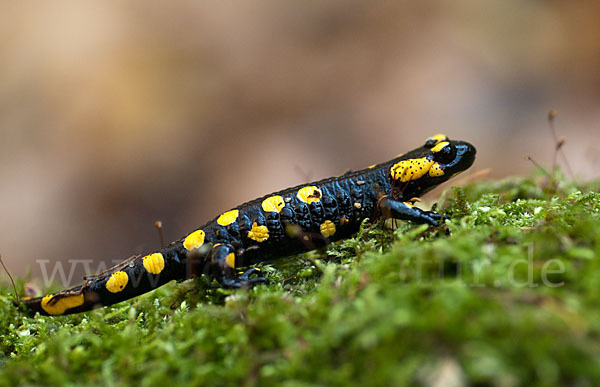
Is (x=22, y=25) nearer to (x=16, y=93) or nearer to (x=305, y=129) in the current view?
(x=16, y=93)

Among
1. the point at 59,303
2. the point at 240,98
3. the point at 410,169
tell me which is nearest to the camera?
the point at 59,303

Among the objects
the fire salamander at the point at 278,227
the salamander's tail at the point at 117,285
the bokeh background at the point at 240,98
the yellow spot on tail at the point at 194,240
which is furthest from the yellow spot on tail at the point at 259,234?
the bokeh background at the point at 240,98

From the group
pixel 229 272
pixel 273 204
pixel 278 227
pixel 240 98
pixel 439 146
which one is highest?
pixel 240 98

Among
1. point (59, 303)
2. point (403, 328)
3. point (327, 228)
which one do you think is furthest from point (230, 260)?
point (403, 328)

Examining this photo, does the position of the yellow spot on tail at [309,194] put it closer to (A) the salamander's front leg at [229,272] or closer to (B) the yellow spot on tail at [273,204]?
(B) the yellow spot on tail at [273,204]

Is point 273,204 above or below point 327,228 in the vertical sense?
above

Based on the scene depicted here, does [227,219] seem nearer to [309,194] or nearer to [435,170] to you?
[309,194]

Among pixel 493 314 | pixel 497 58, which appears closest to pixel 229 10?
pixel 497 58
